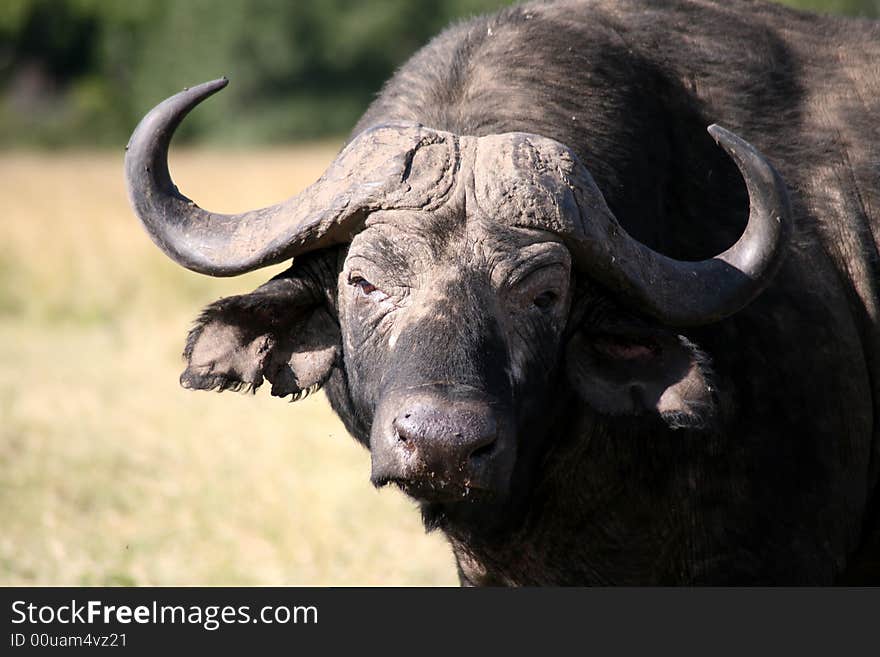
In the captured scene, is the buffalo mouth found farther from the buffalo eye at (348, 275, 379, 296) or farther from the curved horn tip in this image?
the curved horn tip

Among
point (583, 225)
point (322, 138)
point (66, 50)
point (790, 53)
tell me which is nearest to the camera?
point (583, 225)

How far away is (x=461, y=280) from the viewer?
471cm

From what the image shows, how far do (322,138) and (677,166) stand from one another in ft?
175

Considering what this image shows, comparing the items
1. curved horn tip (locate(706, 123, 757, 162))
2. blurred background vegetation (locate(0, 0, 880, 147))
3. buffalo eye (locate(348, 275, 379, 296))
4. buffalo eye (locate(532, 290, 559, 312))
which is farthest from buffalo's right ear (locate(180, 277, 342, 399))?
blurred background vegetation (locate(0, 0, 880, 147))

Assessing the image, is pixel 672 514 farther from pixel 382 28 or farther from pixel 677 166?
pixel 382 28

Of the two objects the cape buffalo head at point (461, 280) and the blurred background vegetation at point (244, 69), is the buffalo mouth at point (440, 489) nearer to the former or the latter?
the cape buffalo head at point (461, 280)

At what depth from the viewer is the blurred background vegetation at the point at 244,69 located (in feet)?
197

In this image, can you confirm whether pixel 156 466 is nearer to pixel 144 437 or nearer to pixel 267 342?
pixel 144 437

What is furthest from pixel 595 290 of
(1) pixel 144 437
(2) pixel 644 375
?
(1) pixel 144 437

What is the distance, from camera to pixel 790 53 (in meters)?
6.18

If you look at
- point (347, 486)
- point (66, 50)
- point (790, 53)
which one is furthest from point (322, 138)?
point (790, 53)

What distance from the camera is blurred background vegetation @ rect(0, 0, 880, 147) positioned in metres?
60.2

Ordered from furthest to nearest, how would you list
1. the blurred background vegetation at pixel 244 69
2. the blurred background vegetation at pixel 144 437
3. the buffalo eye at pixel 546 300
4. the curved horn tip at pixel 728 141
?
1. the blurred background vegetation at pixel 244 69
2. the blurred background vegetation at pixel 144 437
3. the buffalo eye at pixel 546 300
4. the curved horn tip at pixel 728 141

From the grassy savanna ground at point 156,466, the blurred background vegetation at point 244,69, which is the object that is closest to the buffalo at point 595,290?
the grassy savanna ground at point 156,466
